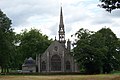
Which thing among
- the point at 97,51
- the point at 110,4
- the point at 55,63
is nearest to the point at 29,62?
the point at 55,63

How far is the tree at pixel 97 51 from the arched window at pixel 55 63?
15835mm

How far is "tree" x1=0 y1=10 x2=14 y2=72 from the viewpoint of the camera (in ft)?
272

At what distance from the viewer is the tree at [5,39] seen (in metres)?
82.8

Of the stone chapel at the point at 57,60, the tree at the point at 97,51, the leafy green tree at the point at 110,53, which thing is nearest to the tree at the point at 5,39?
the tree at the point at 97,51

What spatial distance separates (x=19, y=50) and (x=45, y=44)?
33.6ft

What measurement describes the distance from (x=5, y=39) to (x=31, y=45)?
4953cm

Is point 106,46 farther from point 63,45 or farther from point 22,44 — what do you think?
point 22,44

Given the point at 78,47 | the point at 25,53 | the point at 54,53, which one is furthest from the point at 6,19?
the point at 25,53

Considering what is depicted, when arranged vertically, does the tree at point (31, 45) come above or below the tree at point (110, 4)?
above

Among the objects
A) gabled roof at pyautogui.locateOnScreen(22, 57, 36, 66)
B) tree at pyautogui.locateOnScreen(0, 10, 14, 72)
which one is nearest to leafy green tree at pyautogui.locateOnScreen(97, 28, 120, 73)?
gabled roof at pyautogui.locateOnScreen(22, 57, 36, 66)

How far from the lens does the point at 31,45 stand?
436 feet

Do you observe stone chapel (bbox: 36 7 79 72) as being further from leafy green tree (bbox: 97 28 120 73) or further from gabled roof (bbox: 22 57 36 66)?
leafy green tree (bbox: 97 28 120 73)

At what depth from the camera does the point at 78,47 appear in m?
104

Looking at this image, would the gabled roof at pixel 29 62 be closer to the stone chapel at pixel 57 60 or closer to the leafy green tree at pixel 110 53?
the stone chapel at pixel 57 60
